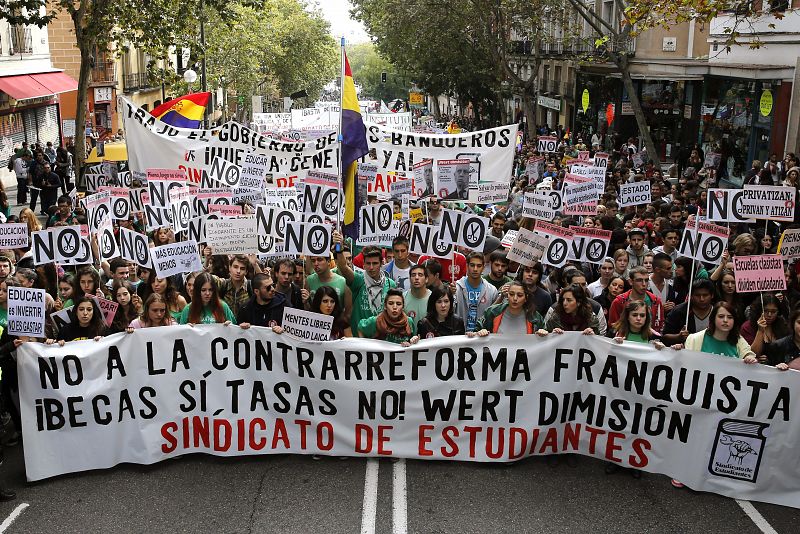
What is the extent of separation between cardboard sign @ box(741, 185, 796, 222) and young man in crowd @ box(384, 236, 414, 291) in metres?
3.97

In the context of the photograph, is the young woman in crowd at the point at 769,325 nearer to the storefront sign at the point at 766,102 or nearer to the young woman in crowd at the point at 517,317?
the young woman in crowd at the point at 517,317

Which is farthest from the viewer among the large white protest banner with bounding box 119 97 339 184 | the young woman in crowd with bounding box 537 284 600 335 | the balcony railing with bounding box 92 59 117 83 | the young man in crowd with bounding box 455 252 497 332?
the balcony railing with bounding box 92 59 117 83

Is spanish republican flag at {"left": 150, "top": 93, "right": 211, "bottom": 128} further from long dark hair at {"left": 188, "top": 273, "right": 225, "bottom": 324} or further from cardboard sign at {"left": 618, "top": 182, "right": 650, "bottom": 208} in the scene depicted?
long dark hair at {"left": 188, "top": 273, "right": 225, "bottom": 324}

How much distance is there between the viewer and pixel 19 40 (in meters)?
30.5

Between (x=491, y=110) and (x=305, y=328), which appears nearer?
(x=305, y=328)

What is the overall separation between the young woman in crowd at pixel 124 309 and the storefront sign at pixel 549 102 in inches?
1561

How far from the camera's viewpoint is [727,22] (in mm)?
25234

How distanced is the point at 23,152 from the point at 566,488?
832 inches

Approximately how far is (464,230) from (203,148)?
252 inches

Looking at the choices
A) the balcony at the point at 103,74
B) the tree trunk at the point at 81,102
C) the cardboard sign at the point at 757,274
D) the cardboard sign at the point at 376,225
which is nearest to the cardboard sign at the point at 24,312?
the cardboard sign at the point at 376,225

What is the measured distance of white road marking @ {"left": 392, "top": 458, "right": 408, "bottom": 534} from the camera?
6.41m

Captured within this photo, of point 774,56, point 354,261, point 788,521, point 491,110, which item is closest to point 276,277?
point 354,261

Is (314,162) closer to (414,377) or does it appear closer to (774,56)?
(414,377)

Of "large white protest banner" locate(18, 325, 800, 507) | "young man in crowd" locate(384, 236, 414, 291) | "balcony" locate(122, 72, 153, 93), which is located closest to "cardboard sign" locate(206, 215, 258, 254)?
"young man in crowd" locate(384, 236, 414, 291)
